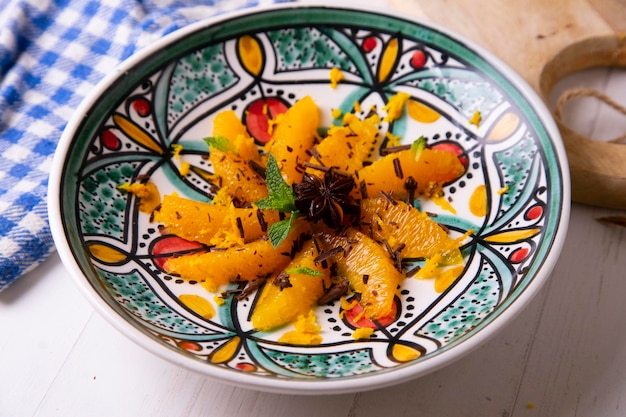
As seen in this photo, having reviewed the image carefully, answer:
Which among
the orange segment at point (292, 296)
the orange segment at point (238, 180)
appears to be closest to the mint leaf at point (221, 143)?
the orange segment at point (238, 180)

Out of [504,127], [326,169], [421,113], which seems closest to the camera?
[326,169]

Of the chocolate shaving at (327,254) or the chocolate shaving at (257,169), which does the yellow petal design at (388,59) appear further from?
the chocolate shaving at (327,254)

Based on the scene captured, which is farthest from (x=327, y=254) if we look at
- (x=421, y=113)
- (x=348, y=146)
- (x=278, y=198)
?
(x=421, y=113)

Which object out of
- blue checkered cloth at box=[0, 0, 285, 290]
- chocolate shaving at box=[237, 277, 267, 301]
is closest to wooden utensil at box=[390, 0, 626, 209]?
blue checkered cloth at box=[0, 0, 285, 290]

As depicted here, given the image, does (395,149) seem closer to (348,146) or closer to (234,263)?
(348,146)

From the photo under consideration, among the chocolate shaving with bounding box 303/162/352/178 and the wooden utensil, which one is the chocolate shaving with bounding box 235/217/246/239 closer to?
the chocolate shaving with bounding box 303/162/352/178

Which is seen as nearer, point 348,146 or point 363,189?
point 363,189

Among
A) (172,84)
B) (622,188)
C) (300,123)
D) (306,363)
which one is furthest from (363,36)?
(306,363)
